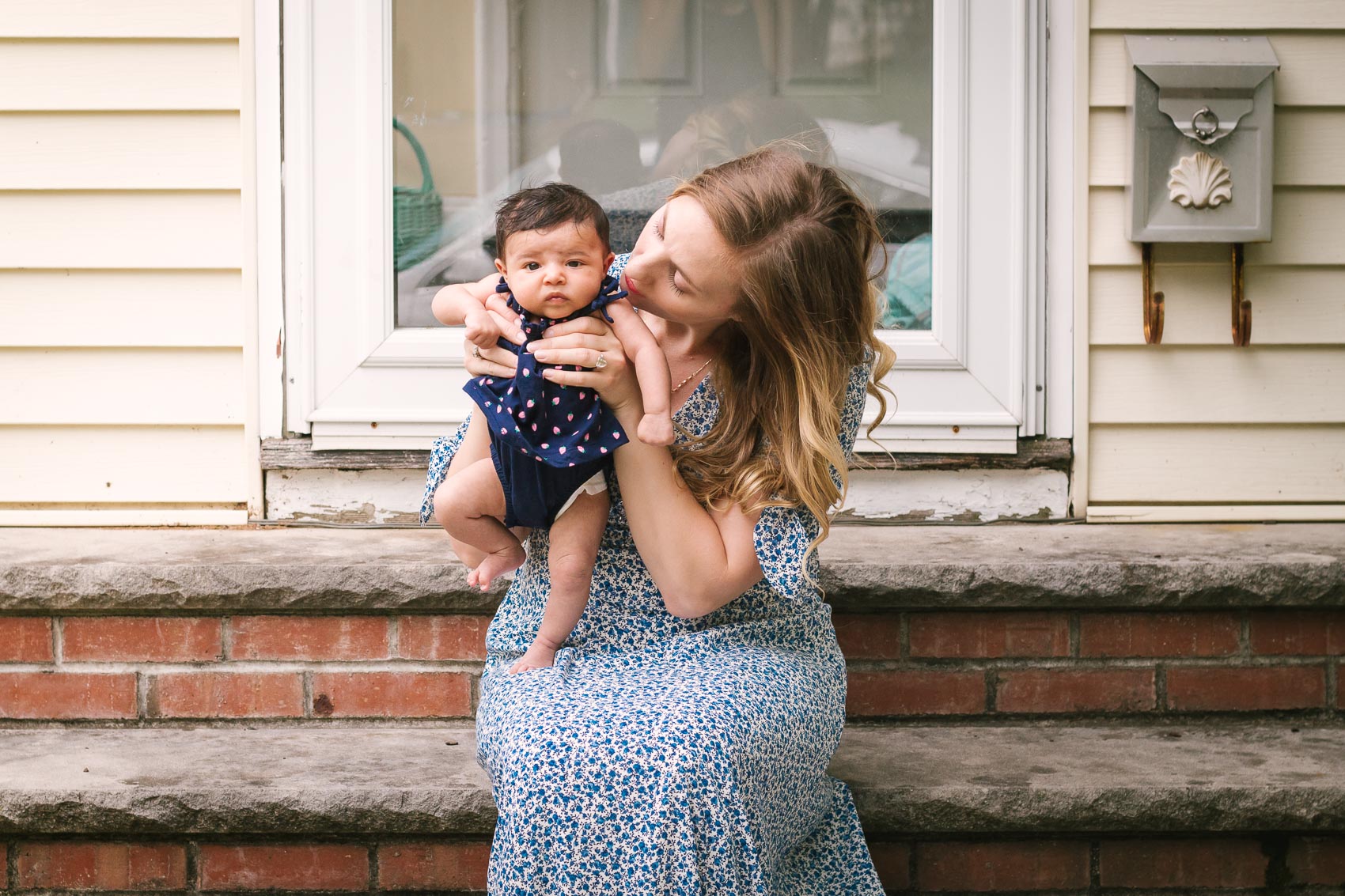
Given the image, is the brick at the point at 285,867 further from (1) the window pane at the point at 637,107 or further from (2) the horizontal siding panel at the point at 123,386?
(1) the window pane at the point at 637,107

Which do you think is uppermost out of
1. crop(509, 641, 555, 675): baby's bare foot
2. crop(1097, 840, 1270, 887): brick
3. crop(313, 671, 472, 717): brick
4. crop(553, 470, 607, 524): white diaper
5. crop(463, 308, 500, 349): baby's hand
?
crop(463, 308, 500, 349): baby's hand

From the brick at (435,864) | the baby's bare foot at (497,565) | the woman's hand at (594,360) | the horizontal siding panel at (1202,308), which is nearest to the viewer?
the woman's hand at (594,360)

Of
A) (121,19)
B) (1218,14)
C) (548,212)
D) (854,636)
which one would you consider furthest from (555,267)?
(1218,14)

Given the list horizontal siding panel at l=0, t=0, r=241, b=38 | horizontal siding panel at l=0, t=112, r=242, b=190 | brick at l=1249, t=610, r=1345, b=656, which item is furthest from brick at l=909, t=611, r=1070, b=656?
horizontal siding panel at l=0, t=0, r=241, b=38

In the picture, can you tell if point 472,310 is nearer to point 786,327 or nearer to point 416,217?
point 786,327

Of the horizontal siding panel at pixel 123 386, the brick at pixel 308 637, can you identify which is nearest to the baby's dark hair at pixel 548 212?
the brick at pixel 308 637

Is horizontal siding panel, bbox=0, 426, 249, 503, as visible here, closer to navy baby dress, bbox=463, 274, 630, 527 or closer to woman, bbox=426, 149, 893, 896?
woman, bbox=426, 149, 893, 896

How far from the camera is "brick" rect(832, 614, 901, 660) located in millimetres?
2193

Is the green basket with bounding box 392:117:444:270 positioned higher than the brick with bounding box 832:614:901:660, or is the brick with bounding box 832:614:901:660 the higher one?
the green basket with bounding box 392:117:444:270

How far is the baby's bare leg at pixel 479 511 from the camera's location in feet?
5.50

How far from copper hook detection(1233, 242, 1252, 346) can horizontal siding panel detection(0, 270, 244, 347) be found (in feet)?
7.10

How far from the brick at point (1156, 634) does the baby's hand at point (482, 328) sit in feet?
4.14

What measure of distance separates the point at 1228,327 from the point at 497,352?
5.76 feet

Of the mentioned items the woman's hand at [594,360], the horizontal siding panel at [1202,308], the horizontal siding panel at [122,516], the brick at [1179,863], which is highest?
the horizontal siding panel at [1202,308]
